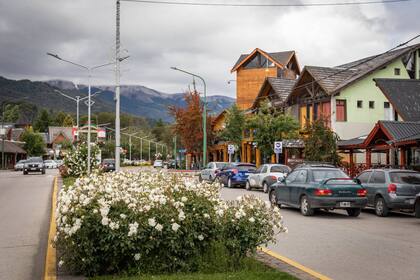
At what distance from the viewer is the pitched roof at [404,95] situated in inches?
1233

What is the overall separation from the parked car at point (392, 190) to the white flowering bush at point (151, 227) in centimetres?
992

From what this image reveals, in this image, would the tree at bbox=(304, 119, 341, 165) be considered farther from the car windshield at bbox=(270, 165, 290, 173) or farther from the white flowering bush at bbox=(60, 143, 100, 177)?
the white flowering bush at bbox=(60, 143, 100, 177)

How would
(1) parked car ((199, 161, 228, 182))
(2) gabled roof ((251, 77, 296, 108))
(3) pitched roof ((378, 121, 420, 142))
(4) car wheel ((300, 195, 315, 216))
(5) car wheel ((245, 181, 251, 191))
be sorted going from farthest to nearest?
(2) gabled roof ((251, 77, 296, 108)), (1) parked car ((199, 161, 228, 182)), (5) car wheel ((245, 181, 251, 191)), (3) pitched roof ((378, 121, 420, 142)), (4) car wheel ((300, 195, 315, 216))

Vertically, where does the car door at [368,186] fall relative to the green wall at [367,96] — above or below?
below

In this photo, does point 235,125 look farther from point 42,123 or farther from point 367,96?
point 42,123

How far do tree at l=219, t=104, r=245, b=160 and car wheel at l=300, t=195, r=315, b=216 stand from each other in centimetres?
2869

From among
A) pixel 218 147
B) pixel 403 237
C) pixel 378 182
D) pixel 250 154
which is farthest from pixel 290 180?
pixel 218 147

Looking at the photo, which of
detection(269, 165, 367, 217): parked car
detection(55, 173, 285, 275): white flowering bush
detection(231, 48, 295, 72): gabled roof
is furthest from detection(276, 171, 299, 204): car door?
detection(231, 48, 295, 72): gabled roof

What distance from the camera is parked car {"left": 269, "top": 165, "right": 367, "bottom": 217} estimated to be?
53.3ft

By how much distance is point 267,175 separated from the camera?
27.8m

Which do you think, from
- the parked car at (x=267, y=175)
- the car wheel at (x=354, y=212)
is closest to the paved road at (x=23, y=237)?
the car wheel at (x=354, y=212)

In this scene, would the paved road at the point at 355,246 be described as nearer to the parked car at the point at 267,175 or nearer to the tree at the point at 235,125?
the parked car at the point at 267,175

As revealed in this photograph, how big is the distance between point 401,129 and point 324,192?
11389mm

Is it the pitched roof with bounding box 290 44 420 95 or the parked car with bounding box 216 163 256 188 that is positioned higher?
the pitched roof with bounding box 290 44 420 95
